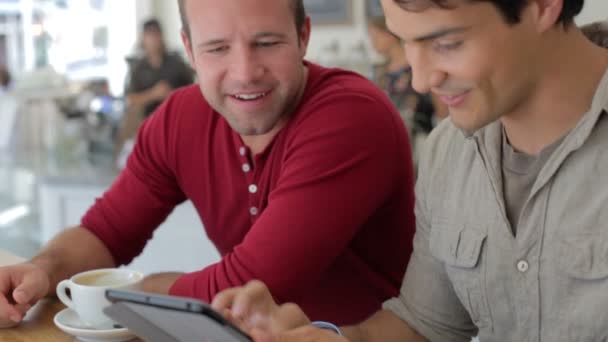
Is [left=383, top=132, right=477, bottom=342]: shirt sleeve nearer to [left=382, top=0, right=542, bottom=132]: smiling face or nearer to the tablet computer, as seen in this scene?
[left=382, top=0, right=542, bottom=132]: smiling face

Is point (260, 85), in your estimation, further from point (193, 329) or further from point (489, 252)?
point (193, 329)

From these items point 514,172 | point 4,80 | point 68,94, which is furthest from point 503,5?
point 4,80

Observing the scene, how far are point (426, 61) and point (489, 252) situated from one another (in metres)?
0.26

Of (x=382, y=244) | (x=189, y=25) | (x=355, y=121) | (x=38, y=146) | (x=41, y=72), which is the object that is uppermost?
(x=189, y=25)

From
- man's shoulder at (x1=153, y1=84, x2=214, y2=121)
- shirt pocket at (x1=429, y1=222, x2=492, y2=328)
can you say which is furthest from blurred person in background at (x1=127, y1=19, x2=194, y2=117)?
shirt pocket at (x1=429, y1=222, x2=492, y2=328)

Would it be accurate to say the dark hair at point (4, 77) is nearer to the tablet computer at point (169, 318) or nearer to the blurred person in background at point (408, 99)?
the blurred person in background at point (408, 99)

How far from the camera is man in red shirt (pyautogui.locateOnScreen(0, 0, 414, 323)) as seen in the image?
1.04 metres

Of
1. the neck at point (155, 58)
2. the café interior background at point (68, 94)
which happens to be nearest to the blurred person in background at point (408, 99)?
the café interior background at point (68, 94)

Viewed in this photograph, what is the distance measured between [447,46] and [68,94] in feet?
18.8

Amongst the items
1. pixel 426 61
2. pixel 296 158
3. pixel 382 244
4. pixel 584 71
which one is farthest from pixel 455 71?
pixel 382 244

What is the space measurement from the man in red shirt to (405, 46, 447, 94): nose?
1.02ft

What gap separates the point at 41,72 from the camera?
22.8 feet

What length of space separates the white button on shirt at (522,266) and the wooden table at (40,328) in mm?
540

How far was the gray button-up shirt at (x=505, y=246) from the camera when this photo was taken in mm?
797
